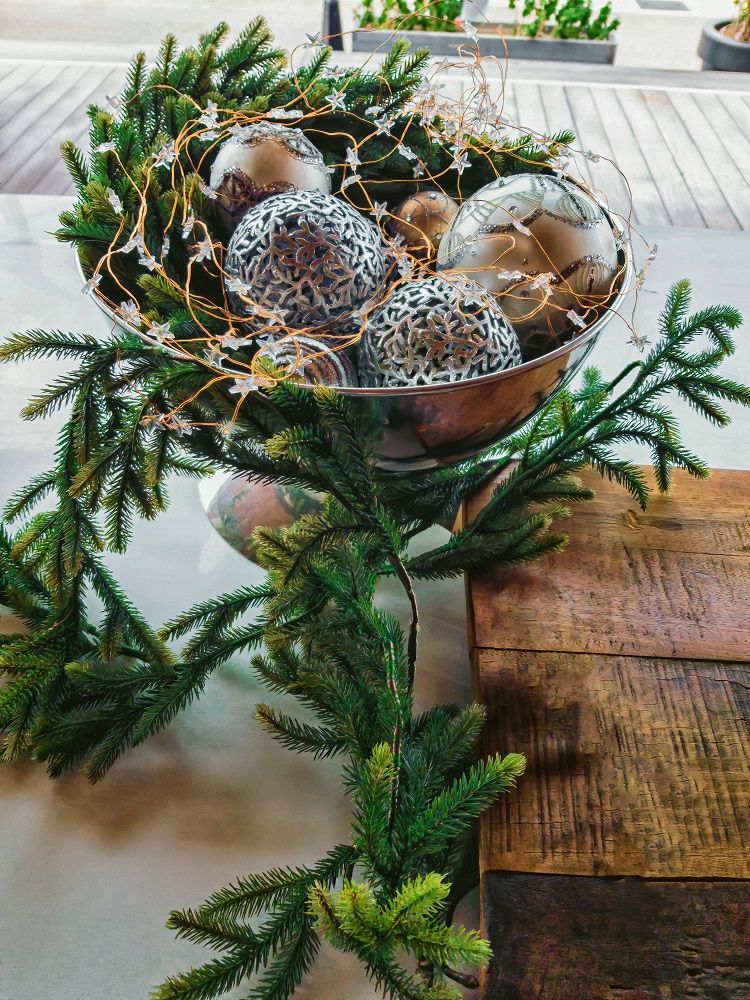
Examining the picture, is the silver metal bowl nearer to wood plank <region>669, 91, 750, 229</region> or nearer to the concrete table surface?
the concrete table surface

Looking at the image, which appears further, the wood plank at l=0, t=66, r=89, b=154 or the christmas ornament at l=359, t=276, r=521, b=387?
the wood plank at l=0, t=66, r=89, b=154

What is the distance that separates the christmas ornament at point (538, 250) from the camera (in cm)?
63

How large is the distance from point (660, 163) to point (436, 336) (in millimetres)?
1385

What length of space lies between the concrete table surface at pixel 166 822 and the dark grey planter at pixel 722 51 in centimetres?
321

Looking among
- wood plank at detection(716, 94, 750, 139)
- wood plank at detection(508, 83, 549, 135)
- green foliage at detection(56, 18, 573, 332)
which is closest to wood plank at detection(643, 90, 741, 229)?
wood plank at detection(716, 94, 750, 139)

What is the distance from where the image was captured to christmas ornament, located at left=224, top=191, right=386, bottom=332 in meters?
0.59

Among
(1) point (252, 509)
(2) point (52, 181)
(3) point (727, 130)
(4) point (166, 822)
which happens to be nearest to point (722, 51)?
(3) point (727, 130)

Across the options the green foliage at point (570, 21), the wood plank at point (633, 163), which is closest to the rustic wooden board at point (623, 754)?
the wood plank at point (633, 163)

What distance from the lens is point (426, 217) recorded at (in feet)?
2.38

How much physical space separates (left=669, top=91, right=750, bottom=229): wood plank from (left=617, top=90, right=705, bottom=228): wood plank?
7cm

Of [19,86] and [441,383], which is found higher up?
[441,383]

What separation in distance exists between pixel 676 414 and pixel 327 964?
668 millimetres

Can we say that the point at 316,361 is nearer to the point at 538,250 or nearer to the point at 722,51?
the point at 538,250

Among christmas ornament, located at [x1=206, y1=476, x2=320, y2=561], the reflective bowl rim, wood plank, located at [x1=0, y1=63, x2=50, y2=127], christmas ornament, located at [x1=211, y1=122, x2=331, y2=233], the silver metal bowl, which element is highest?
christmas ornament, located at [x1=211, y1=122, x2=331, y2=233]
